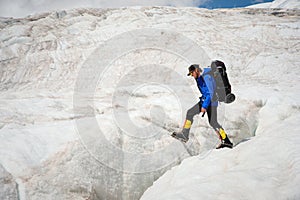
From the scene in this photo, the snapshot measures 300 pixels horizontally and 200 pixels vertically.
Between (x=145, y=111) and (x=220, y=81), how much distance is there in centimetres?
325

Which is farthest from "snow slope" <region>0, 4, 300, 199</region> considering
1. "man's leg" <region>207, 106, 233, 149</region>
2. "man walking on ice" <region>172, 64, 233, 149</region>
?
"man walking on ice" <region>172, 64, 233, 149</region>

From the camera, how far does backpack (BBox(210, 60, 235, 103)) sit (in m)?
4.86

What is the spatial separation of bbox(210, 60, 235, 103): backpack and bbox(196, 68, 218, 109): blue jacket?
0.27 feet

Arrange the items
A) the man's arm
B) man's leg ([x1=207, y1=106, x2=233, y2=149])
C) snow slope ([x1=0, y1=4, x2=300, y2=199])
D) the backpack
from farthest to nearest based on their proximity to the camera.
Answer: man's leg ([x1=207, y1=106, x2=233, y2=149]) → the man's arm → the backpack → snow slope ([x1=0, y1=4, x2=300, y2=199])

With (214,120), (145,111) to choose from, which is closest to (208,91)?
(214,120)

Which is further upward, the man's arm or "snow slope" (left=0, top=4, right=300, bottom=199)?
the man's arm

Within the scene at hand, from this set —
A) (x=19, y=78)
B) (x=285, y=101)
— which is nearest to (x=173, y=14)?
(x=19, y=78)

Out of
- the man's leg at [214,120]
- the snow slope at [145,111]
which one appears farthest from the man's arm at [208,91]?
the snow slope at [145,111]

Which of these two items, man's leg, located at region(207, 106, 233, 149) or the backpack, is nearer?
the backpack

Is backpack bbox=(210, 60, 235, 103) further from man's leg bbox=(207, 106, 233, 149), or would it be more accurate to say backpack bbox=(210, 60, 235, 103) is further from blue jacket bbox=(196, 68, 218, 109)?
man's leg bbox=(207, 106, 233, 149)

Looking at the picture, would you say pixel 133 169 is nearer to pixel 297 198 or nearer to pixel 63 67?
pixel 297 198

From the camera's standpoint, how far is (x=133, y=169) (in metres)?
5.76

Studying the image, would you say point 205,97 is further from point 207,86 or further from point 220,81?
point 220,81

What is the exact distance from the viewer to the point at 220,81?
4.96m
